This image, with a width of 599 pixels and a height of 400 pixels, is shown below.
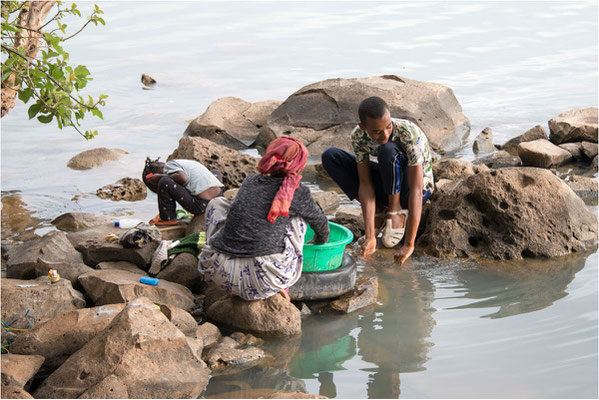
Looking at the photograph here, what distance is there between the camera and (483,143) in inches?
392

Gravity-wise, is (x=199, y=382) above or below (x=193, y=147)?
below

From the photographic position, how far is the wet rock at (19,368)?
388 centimetres

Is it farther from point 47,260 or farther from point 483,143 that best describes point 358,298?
point 483,143

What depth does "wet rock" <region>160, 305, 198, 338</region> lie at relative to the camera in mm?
4660

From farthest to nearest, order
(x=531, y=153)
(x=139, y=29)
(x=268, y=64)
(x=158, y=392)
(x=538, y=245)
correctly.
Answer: (x=139, y=29) → (x=268, y=64) → (x=531, y=153) → (x=538, y=245) → (x=158, y=392)

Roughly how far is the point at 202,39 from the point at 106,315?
1612 centimetres

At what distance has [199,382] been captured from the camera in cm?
418

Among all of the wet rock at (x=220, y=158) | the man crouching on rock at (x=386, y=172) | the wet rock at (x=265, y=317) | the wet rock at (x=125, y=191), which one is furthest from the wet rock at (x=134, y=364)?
the wet rock at (x=125, y=191)

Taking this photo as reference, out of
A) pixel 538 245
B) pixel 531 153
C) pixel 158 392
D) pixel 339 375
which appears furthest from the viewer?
pixel 531 153

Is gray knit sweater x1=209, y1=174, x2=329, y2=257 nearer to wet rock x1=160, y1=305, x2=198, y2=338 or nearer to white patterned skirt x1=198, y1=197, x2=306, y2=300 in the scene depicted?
white patterned skirt x1=198, y1=197, x2=306, y2=300

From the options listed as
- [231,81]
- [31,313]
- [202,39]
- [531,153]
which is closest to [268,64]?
[231,81]

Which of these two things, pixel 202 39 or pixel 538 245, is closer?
pixel 538 245

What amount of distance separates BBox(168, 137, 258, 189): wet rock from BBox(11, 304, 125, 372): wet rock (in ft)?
12.0

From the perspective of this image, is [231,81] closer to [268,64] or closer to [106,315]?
[268,64]
